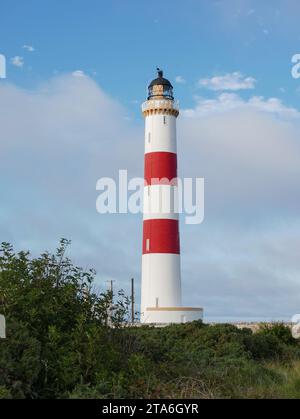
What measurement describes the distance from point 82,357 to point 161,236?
820 inches

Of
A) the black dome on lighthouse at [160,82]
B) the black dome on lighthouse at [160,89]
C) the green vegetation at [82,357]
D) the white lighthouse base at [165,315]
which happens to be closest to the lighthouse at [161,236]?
the white lighthouse base at [165,315]

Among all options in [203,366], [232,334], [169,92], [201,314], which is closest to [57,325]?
[203,366]

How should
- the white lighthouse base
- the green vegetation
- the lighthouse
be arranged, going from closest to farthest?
the green vegetation < the white lighthouse base < the lighthouse

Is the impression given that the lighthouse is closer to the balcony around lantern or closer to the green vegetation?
the balcony around lantern

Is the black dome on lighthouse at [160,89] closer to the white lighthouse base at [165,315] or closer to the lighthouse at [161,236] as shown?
the lighthouse at [161,236]

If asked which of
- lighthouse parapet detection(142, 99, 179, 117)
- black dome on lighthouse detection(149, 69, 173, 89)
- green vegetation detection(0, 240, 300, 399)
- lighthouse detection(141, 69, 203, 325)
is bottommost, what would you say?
green vegetation detection(0, 240, 300, 399)

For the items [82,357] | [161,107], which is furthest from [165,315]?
[82,357]

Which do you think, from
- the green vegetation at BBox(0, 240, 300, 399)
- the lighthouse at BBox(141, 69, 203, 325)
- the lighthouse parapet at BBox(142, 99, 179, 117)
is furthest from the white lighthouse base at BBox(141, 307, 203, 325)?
the green vegetation at BBox(0, 240, 300, 399)

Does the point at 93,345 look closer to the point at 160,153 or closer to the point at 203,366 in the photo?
the point at 203,366

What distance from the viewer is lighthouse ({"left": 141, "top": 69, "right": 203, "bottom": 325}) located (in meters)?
31.3

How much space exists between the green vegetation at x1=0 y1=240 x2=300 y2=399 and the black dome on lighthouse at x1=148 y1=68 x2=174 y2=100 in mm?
22138

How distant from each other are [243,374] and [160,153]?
67.1 feet

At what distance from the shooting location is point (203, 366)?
44.2 feet

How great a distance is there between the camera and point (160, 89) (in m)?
34.6
